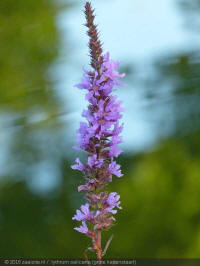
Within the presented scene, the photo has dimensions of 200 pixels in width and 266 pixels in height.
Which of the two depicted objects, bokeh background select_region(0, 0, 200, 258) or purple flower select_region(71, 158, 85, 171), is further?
bokeh background select_region(0, 0, 200, 258)

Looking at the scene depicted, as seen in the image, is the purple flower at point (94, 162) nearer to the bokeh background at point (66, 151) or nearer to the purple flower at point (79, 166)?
the purple flower at point (79, 166)

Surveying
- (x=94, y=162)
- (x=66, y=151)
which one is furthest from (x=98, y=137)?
(x=66, y=151)

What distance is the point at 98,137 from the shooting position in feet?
3.43

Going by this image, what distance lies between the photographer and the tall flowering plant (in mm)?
1058

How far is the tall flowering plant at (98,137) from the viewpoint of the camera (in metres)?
1.06

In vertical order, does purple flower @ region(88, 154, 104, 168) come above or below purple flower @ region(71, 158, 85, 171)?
above

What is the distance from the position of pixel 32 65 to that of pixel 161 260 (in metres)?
1.83

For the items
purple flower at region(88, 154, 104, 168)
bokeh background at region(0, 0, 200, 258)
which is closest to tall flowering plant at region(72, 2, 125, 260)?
purple flower at region(88, 154, 104, 168)

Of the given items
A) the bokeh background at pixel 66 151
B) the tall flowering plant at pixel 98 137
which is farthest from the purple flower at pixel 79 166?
the bokeh background at pixel 66 151

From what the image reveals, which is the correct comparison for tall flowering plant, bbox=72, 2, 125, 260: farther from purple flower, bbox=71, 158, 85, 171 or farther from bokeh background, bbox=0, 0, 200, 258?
→ bokeh background, bbox=0, 0, 200, 258

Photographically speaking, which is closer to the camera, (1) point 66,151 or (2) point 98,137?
(2) point 98,137

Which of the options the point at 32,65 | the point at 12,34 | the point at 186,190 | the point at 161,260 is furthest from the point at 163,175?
the point at 12,34

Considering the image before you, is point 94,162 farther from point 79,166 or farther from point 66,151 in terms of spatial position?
point 66,151

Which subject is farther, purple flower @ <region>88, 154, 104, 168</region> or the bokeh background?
the bokeh background
